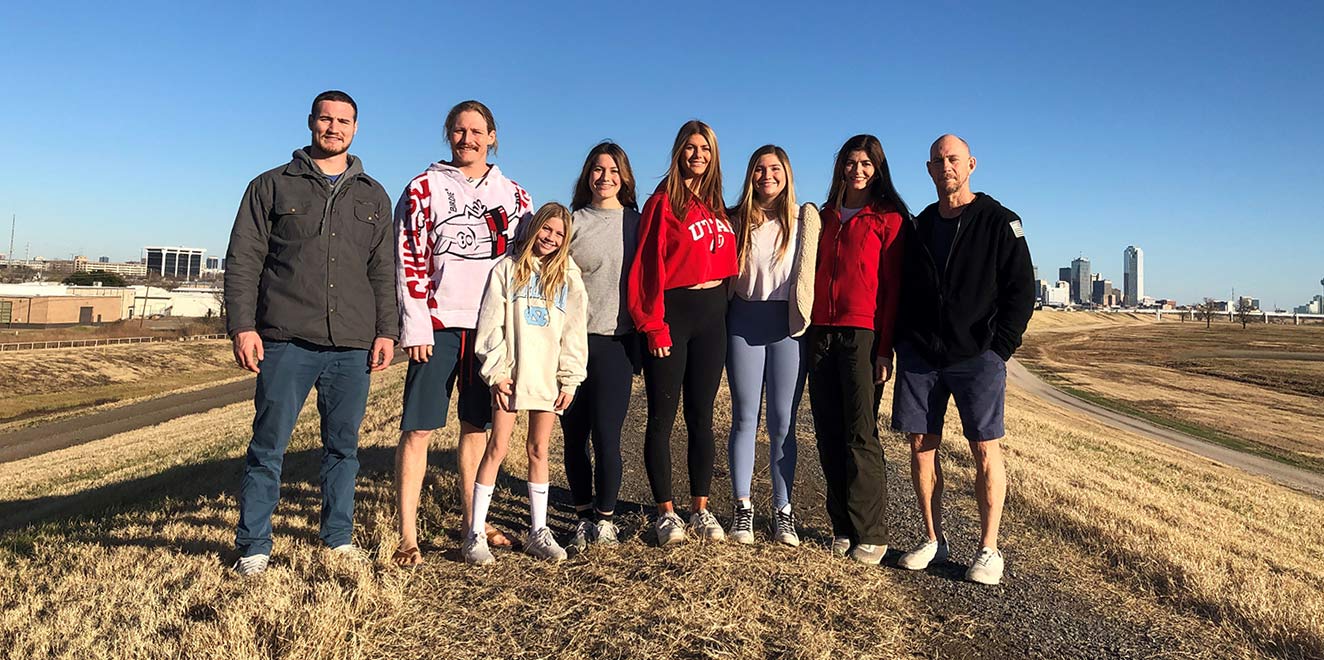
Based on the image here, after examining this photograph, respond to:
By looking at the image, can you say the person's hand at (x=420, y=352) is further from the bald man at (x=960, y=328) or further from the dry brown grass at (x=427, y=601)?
the bald man at (x=960, y=328)

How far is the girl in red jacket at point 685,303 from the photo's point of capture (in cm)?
388

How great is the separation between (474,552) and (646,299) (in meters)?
1.67

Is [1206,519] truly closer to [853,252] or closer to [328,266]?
[853,252]

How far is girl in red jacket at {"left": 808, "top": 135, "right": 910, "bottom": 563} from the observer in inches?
156

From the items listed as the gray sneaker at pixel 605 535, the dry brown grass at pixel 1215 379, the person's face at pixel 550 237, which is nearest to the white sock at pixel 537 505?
the gray sneaker at pixel 605 535

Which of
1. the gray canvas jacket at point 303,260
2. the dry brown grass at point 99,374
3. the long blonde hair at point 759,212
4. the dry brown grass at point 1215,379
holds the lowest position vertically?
the dry brown grass at point 99,374

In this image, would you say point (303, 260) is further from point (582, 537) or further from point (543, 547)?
point (582, 537)

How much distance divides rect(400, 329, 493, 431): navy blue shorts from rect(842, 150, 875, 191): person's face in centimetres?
245

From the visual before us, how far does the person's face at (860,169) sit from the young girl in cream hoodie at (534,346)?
68.5 inches

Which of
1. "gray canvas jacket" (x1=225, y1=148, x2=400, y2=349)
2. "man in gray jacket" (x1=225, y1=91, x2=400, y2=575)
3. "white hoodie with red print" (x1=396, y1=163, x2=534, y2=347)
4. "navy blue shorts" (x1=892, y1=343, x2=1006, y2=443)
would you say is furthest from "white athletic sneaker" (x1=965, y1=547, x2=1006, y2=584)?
"gray canvas jacket" (x1=225, y1=148, x2=400, y2=349)

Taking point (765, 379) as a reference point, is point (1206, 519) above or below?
below

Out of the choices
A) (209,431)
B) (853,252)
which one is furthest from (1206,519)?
(209,431)

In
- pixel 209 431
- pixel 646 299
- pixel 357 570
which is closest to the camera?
pixel 357 570

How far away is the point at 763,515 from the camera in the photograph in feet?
15.8
